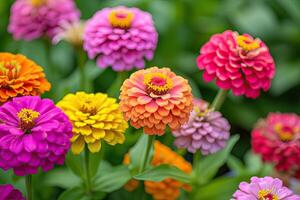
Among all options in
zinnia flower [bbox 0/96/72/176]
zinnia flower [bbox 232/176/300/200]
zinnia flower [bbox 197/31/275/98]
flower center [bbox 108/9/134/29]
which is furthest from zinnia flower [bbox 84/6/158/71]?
zinnia flower [bbox 232/176/300/200]

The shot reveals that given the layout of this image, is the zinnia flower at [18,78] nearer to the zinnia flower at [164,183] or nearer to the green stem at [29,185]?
the green stem at [29,185]

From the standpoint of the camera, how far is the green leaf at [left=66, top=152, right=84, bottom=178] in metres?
1.23

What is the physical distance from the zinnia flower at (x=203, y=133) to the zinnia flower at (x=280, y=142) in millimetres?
160

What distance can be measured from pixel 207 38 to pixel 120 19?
36.1 inches


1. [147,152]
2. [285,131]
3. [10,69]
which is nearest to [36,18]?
[10,69]

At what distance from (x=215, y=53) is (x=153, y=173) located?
11.6 inches

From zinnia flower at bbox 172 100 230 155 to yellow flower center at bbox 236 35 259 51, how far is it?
168mm

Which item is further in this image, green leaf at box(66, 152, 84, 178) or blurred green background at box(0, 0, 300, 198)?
blurred green background at box(0, 0, 300, 198)

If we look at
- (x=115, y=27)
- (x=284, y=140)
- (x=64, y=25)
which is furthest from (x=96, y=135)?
(x=64, y=25)

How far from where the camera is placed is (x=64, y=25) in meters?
1.60

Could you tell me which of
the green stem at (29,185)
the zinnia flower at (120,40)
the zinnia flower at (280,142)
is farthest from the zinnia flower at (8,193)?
the zinnia flower at (280,142)

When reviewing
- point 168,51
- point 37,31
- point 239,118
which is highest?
point 37,31

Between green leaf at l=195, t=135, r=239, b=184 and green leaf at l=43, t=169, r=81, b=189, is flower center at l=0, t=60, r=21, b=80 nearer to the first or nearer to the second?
green leaf at l=43, t=169, r=81, b=189

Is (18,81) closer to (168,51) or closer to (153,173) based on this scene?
(153,173)
